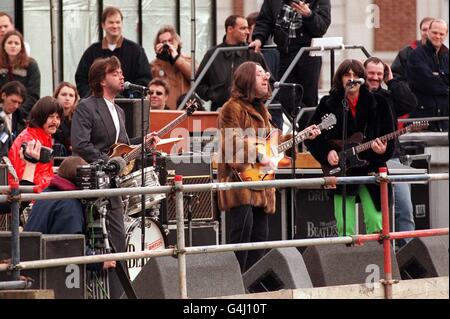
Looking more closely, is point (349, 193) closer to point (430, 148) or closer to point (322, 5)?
point (322, 5)

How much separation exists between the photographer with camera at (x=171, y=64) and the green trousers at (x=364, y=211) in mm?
3951

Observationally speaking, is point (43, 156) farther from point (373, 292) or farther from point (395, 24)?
point (395, 24)

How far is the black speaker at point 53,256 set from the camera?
A: 38.8ft

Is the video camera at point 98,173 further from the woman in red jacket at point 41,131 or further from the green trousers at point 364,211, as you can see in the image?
the green trousers at point 364,211

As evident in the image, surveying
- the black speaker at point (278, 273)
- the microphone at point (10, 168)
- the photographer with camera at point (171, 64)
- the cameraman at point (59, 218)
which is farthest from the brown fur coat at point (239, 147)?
the photographer with camera at point (171, 64)

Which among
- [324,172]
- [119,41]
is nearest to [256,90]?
[324,172]

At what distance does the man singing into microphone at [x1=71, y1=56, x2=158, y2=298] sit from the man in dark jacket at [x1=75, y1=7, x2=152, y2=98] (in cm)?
249

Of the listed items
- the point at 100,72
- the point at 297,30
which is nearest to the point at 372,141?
the point at 100,72

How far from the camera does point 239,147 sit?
14672mm

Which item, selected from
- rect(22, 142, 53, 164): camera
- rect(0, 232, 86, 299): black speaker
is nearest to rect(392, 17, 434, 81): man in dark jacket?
rect(22, 142, 53, 164): camera

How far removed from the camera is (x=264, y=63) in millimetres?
17609

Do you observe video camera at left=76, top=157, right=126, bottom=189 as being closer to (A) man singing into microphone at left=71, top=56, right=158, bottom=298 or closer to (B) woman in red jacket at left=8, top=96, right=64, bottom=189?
(A) man singing into microphone at left=71, top=56, right=158, bottom=298

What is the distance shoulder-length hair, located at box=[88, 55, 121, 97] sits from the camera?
15.0 metres

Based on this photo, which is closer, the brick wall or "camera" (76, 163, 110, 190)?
"camera" (76, 163, 110, 190)
